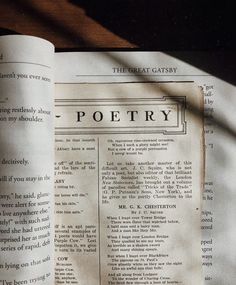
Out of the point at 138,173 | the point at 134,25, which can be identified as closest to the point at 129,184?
the point at 138,173

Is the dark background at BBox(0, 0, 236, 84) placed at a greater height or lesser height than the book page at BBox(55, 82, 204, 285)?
greater

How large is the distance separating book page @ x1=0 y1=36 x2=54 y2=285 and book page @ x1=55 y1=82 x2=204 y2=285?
0.10 ft

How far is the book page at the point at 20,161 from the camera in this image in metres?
0.36

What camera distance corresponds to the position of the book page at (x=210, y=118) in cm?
39

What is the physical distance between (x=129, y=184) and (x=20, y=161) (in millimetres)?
107

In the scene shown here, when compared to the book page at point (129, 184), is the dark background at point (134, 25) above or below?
above

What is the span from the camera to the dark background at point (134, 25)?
0.39 meters

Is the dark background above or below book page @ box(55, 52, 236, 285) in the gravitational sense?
above

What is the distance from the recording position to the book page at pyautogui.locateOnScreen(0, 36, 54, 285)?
36cm

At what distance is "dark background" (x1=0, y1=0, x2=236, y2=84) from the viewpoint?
15.4 inches

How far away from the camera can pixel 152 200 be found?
0.39 meters

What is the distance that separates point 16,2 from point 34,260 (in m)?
0.25

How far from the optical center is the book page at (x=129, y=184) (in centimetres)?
39

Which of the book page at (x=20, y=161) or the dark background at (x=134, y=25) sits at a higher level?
the dark background at (x=134, y=25)
